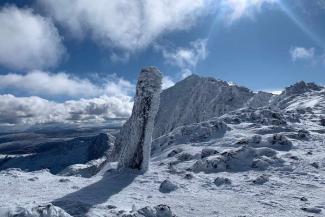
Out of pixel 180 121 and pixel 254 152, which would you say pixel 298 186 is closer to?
pixel 254 152

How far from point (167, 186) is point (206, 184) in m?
2.58

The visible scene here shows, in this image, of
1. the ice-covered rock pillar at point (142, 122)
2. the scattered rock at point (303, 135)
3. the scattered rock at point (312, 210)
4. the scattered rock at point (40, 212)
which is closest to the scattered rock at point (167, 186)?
the ice-covered rock pillar at point (142, 122)

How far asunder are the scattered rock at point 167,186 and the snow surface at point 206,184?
0.05m

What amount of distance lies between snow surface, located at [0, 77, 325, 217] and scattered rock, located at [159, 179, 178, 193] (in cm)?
5

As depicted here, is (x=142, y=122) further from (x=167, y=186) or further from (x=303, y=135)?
(x=303, y=135)

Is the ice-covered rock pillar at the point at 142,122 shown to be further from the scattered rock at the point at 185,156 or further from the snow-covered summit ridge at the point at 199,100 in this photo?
the snow-covered summit ridge at the point at 199,100

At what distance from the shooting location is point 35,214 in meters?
13.6

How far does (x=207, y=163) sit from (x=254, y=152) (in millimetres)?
3694

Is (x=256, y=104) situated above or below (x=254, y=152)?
above

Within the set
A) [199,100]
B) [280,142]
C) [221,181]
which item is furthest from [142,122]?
[199,100]

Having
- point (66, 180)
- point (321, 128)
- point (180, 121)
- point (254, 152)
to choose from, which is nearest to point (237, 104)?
point (180, 121)

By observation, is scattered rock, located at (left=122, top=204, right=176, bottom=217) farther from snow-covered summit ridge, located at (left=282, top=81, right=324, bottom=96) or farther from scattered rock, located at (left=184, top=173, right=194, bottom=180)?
snow-covered summit ridge, located at (left=282, top=81, right=324, bottom=96)

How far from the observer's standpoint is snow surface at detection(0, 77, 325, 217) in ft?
56.9

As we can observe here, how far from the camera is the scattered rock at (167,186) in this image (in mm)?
20605
